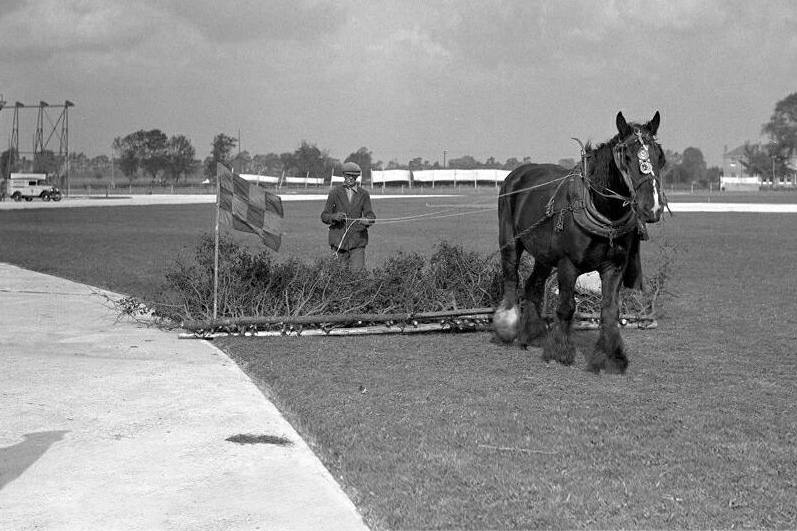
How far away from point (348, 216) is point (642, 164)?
472cm

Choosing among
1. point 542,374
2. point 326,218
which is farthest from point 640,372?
point 326,218

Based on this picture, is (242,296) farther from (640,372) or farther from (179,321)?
(640,372)

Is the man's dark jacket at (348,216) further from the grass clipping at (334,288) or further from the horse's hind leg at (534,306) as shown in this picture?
the horse's hind leg at (534,306)

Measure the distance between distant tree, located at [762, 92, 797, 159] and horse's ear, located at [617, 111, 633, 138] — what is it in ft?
483

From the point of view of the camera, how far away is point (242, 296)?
9.98 m

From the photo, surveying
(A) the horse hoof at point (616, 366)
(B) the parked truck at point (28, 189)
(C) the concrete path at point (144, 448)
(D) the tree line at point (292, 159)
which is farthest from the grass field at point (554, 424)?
(D) the tree line at point (292, 159)

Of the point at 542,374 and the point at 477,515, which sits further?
the point at 542,374

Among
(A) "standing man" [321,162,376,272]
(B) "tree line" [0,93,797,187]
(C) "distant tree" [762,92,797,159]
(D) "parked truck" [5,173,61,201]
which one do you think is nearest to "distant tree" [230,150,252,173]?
(B) "tree line" [0,93,797,187]

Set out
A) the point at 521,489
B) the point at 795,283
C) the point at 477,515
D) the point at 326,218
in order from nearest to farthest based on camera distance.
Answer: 1. the point at 477,515
2. the point at 521,489
3. the point at 326,218
4. the point at 795,283

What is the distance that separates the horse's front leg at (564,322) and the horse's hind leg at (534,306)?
2.82 ft

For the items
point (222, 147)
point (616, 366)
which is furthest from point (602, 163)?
point (222, 147)

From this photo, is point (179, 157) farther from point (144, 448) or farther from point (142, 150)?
point (144, 448)

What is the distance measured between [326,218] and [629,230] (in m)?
4.21

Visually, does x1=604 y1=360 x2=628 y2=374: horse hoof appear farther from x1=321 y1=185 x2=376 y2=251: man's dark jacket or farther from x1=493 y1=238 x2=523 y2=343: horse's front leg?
x1=321 y1=185 x2=376 y2=251: man's dark jacket
